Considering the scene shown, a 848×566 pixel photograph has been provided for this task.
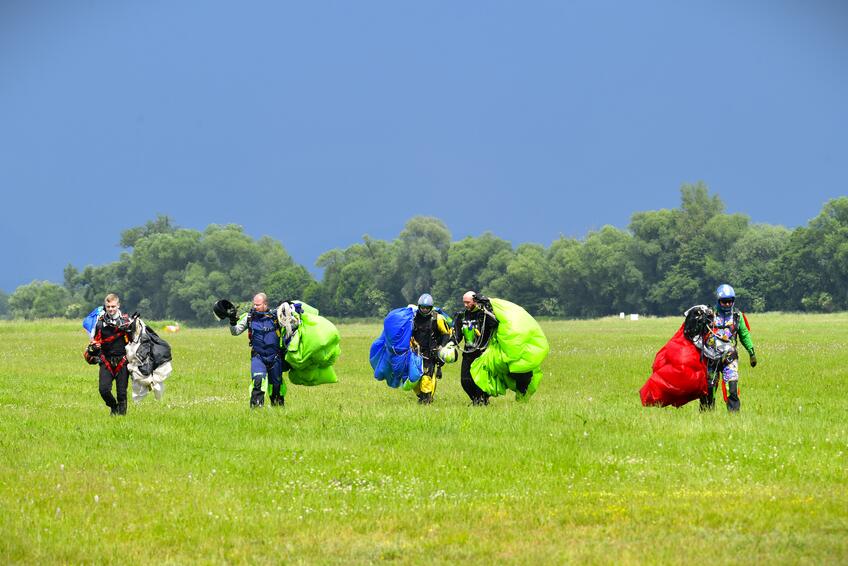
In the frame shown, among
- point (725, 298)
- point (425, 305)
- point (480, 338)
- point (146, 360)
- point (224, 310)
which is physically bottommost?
point (146, 360)


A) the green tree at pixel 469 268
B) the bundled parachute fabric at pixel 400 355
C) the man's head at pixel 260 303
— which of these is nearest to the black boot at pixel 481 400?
the bundled parachute fabric at pixel 400 355

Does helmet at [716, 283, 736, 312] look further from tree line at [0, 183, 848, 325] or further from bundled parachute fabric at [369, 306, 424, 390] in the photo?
tree line at [0, 183, 848, 325]

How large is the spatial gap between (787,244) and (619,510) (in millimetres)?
118204

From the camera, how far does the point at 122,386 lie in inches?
750

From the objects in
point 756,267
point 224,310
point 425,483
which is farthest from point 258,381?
point 756,267

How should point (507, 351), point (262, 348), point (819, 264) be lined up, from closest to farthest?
point (262, 348) < point (507, 351) < point (819, 264)

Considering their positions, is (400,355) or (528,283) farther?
(528,283)

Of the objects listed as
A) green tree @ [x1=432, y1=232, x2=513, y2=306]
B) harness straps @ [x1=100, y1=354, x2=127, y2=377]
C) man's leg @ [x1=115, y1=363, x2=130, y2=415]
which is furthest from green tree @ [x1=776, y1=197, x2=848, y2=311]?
harness straps @ [x1=100, y1=354, x2=127, y2=377]

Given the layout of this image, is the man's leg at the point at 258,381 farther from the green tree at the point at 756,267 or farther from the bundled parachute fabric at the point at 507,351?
the green tree at the point at 756,267

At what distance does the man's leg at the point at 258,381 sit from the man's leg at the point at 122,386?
2.21 meters

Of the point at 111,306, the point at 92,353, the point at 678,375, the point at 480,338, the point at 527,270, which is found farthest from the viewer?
the point at 527,270

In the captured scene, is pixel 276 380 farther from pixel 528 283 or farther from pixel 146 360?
pixel 528 283

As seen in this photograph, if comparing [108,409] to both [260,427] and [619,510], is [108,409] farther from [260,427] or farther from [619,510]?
[619,510]

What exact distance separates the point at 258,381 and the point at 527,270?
125 meters
